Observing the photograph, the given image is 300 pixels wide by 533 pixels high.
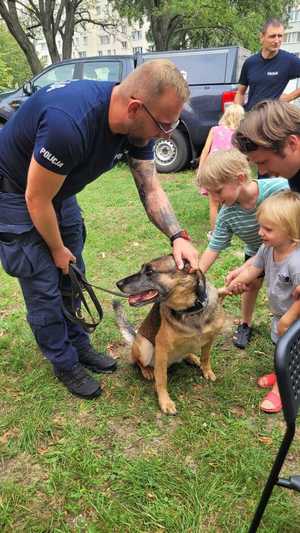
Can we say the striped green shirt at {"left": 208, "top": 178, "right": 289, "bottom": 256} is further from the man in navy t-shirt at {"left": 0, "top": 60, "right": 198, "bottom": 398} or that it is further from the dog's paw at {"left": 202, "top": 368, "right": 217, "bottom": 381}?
the dog's paw at {"left": 202, "top": 368, "right": 217, "bottom": 381}

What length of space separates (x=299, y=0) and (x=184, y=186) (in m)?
23.0

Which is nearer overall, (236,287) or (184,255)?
(184,255)

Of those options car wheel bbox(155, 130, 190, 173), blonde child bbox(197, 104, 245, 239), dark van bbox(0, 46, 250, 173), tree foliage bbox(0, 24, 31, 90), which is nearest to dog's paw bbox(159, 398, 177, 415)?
blonde child bbox(197, 104, 245, 239)

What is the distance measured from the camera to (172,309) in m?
2.48

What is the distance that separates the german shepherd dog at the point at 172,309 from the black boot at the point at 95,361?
1.53ft

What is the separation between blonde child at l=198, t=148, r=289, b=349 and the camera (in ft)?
8.22

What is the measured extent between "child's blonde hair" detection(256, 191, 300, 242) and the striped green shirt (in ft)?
1.56

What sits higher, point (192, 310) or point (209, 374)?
point (192, 310)

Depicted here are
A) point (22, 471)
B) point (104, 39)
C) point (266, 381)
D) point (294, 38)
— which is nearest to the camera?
point (22, 471)

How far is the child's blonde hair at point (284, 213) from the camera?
2129 millimetres

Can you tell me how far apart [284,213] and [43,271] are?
1427 mm

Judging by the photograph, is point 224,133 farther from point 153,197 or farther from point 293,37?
point 293,37

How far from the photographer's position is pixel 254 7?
19641mm

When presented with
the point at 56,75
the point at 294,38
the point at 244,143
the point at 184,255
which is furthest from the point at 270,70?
the point at 294,38
